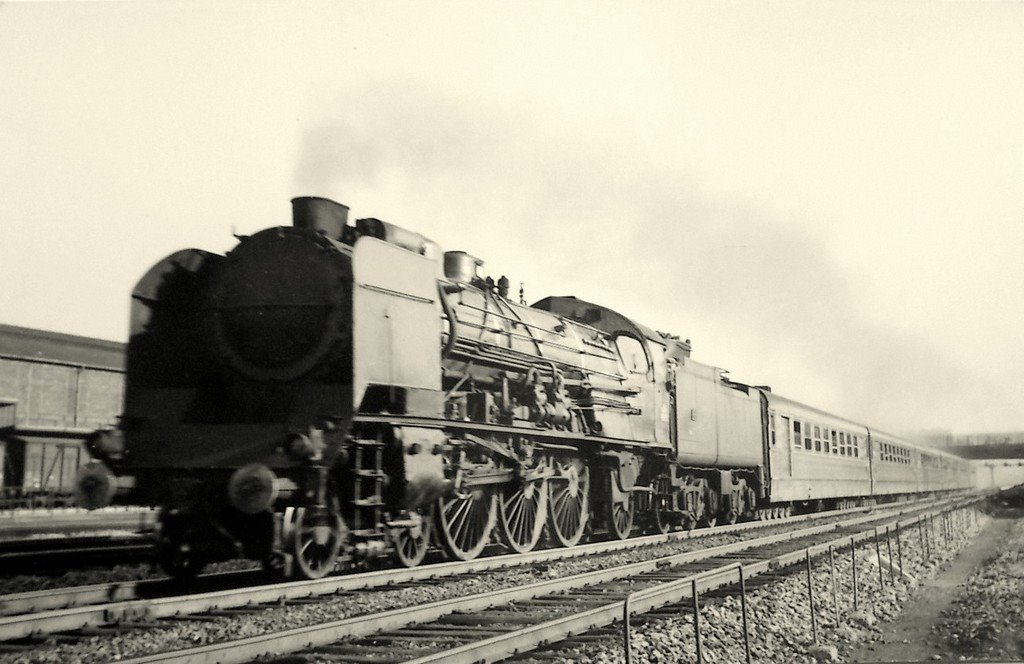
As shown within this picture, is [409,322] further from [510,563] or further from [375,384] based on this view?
[510,563]

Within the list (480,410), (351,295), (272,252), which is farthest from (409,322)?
(480,410)

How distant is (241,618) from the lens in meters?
5.86

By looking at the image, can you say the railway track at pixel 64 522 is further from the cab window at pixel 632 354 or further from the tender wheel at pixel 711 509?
the tender wheel at pixel 711 509

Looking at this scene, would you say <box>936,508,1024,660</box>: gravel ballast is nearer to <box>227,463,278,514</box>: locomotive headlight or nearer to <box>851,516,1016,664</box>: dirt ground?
<box>851,516,1016,664</box>: dirt ground

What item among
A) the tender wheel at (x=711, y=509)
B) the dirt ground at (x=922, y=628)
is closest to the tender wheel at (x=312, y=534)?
the dirt ground at (x=922, y=628)

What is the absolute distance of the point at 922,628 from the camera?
866cm

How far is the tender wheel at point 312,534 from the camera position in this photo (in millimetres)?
6797

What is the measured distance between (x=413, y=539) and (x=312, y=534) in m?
1.82

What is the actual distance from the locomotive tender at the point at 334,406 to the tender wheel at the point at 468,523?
0.08 ft

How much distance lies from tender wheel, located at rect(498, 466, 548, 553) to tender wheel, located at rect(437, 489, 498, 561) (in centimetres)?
26

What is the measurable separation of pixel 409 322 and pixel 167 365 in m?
2.29

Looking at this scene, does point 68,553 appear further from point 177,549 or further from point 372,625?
point 372,625

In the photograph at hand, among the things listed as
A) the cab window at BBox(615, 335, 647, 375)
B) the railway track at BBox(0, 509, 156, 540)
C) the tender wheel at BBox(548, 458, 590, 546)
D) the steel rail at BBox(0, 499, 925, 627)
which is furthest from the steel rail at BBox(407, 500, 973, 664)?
the railway track at BBox(0, 509, 156, 540)

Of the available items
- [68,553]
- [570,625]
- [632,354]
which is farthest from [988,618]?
[68,553]
